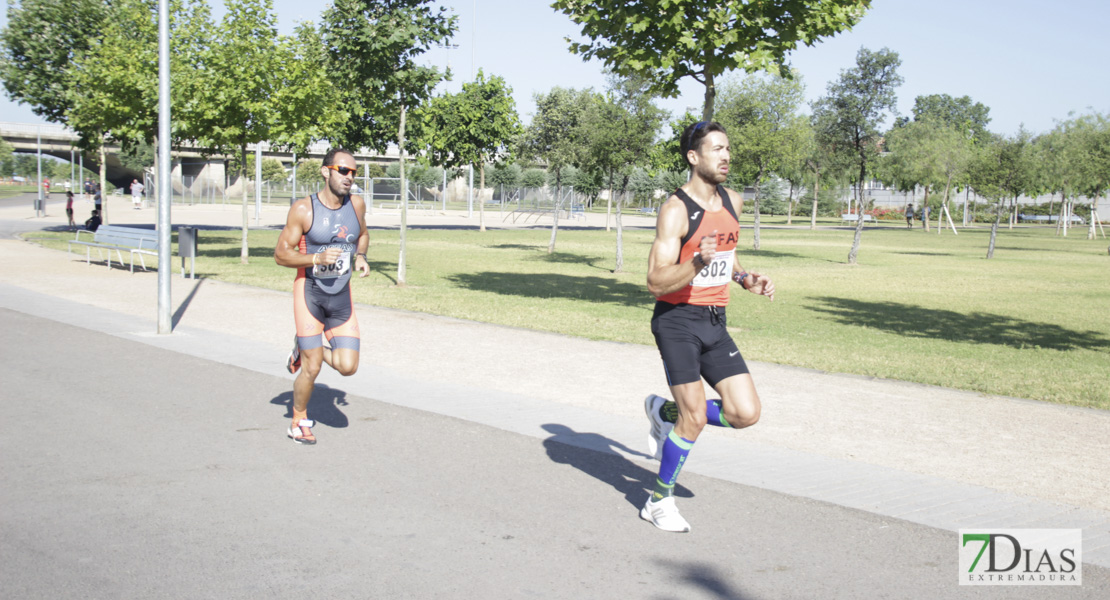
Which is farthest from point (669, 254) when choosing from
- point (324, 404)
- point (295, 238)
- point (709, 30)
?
point (709, 30)

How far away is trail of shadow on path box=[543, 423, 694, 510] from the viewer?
5250 millimetres

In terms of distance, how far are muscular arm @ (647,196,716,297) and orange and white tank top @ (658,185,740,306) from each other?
43 mm

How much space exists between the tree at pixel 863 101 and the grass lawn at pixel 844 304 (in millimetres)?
3876

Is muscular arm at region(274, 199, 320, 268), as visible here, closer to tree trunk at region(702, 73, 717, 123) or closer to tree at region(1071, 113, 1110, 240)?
tree trunk at region(702, 73, 717, 123)

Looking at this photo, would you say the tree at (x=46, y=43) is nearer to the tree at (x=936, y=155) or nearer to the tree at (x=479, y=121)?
the tree at (x=479, y=121)

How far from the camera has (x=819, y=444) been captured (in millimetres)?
6418

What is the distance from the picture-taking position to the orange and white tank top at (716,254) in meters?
4.51

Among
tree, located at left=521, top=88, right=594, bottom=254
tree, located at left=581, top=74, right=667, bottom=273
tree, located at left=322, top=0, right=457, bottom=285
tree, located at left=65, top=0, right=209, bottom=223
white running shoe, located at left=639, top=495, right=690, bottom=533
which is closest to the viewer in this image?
white running shoe, located at left=639, top=495, right=690, bottom=533

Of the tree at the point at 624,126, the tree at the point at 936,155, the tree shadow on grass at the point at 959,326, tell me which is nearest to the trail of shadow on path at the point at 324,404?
the tree shadow on grass at the point at 959,326

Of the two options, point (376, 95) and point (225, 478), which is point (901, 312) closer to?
point (376, 95)

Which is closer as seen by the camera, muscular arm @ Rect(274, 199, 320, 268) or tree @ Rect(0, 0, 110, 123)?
muscular arm @ Rect(274, 199, 320, 268)

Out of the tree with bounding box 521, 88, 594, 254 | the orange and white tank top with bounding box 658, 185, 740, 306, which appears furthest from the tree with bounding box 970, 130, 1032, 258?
the orange and white tank top with bounding box 658, 185, 740, 306

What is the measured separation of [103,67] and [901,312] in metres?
19.1

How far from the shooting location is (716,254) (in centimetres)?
453
